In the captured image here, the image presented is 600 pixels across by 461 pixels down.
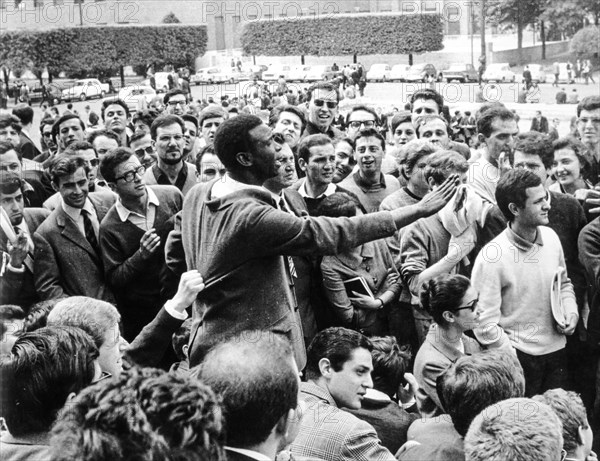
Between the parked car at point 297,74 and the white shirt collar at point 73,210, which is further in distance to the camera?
the parked car at point 297,74

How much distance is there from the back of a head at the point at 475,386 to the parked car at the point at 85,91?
59.6 feet

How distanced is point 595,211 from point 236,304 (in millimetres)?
2451

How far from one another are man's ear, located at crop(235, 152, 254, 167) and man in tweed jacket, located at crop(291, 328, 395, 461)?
0.91m

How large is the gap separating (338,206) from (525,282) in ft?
3.69

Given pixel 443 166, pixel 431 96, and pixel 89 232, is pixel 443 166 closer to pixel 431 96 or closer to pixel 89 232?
pixel 89 232

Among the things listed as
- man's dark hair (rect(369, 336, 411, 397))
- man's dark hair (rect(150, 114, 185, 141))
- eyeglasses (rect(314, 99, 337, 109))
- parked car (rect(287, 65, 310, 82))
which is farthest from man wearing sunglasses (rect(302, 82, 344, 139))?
parked car (rect(287, 65, 310, 82))

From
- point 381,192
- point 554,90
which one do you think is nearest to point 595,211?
point 381,192

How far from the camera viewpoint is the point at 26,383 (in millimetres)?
2707

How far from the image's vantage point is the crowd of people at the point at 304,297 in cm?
237

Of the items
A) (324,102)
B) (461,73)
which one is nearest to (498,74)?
(461,73)

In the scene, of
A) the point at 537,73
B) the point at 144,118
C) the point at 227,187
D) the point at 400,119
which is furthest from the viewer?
the point at 537,73

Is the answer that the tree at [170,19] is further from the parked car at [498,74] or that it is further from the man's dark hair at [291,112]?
the man's dark hair at [291,112]

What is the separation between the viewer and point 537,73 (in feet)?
87.5

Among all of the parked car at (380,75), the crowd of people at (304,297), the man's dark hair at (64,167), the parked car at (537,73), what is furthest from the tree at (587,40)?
the man's dark hair at (64,167)
